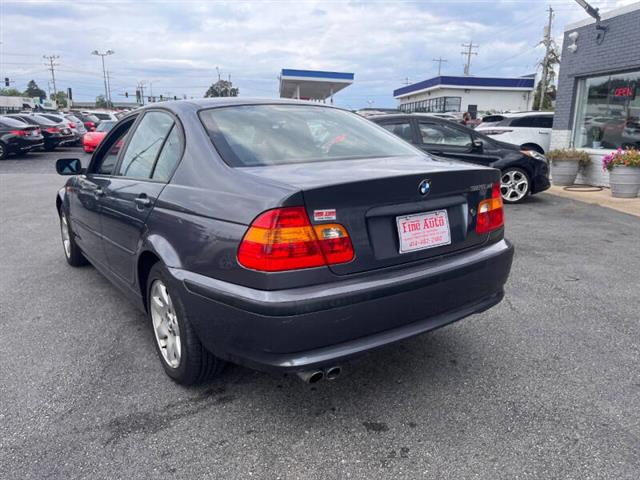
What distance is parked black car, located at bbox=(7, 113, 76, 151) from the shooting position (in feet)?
70.3

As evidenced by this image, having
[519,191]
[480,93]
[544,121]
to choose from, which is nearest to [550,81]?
[480,93]

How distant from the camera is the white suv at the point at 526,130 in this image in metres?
13.6

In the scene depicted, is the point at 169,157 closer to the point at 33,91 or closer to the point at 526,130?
the point at 526,130

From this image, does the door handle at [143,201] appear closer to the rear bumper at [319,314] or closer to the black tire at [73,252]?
the rear bumper at [319,314]

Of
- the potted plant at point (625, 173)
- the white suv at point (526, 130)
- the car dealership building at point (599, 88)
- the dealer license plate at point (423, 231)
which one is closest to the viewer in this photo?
the dealer license plate at point (423, 231)

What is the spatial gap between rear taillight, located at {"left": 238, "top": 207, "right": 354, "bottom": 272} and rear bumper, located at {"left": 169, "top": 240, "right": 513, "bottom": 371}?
12 cm

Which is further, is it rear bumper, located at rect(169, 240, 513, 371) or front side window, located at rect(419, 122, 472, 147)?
front side window, located at rect(419, 122, 472, 147)

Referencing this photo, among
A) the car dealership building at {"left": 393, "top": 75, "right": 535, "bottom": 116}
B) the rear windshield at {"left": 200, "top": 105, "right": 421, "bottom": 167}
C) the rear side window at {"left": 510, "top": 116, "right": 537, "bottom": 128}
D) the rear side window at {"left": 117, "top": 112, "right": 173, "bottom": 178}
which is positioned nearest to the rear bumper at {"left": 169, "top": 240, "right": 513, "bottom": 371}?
the rear windshield at {"left": 200, "top": 105, "right": 421, "bottom": 167}

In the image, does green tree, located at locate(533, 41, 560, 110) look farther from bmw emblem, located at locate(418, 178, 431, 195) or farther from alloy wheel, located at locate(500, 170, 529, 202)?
bmw emblem, located at locate(418, 178, 431, 195)

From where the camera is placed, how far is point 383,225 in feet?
7.74

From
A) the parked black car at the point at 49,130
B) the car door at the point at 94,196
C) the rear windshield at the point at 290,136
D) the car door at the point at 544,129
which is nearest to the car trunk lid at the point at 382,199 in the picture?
the rear windshield at the point at 290,136

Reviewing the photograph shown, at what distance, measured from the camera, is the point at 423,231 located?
2494 mm

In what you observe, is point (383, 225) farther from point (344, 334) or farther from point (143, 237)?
point (143, 237)

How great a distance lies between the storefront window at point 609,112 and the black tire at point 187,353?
11.1 meters
